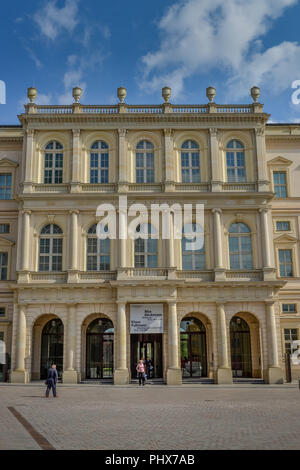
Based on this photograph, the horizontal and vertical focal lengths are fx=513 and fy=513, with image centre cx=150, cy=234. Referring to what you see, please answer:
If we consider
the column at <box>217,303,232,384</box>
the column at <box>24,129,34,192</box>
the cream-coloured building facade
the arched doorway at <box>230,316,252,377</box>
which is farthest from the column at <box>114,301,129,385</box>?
Answer: the column at <box>24,129,34,192</box>

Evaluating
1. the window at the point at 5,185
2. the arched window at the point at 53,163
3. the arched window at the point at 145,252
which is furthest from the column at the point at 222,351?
the window at the point at 5,185

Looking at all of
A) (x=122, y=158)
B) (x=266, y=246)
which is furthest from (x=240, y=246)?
(x=122, y=158)

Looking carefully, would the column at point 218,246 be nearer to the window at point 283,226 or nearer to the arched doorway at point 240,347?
the arched doorway at point 240,347

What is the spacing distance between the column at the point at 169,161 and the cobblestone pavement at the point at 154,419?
15367mm

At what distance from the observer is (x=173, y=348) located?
3431cm

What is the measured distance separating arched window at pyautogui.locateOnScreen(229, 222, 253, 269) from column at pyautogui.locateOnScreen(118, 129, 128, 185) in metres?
8.62

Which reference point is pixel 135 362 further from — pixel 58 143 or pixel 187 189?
pixel 58 143

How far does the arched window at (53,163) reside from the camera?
38062 millimetres

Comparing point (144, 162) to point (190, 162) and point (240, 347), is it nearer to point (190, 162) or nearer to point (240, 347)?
point (190, 162)

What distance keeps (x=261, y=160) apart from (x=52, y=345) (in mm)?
20395

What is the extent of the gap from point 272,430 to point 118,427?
14.4 ft

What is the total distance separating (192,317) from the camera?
37969 mm

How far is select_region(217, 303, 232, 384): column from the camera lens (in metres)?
33.9

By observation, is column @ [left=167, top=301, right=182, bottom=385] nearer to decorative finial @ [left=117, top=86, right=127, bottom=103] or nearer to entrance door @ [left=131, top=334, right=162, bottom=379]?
entrance door @ [left=131, top=334, right=162, bottom=379]
